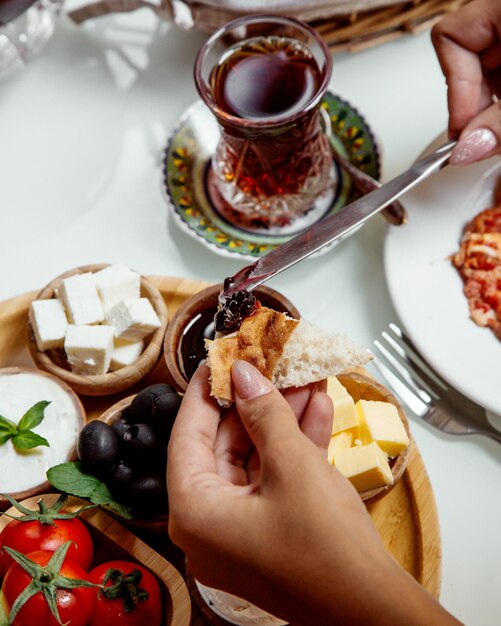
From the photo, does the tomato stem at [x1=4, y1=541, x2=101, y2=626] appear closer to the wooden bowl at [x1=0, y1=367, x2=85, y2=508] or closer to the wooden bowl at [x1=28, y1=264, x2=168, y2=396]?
the wooden bowl at [x1=0, y1=367, x2=85, y2=508]

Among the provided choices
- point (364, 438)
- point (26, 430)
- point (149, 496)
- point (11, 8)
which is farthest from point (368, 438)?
point (11, 8)

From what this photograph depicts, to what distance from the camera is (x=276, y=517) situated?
2.73 feet

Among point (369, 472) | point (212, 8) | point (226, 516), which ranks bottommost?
point (369, 472)

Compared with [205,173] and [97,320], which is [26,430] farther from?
[205,173]

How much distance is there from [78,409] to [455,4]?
1.27 meters

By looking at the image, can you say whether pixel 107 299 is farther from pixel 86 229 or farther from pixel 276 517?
pixel 276 517

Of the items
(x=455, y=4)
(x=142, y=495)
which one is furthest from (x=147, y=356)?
(x=455, y=4)

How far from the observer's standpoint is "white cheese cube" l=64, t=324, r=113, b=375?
127 centimetres

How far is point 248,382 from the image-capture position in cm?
98

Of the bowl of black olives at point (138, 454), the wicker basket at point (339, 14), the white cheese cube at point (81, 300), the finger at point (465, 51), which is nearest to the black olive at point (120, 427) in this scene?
→ the bowl of black olives at point (138, 454)

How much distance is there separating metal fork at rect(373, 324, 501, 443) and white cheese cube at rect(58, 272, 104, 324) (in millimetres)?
528

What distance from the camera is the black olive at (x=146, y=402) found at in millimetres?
1188

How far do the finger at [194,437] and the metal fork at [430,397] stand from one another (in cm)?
45

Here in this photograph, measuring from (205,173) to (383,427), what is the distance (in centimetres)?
73
